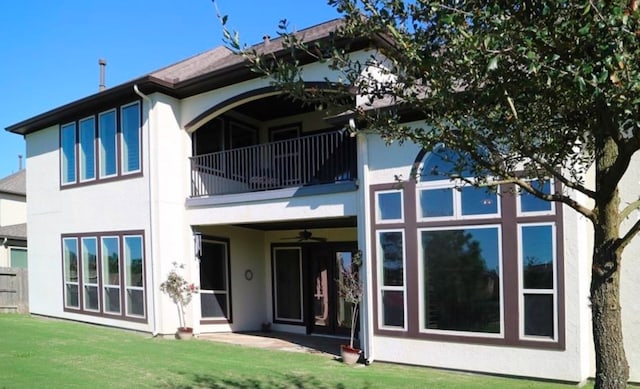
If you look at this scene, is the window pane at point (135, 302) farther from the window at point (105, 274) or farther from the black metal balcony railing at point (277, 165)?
the black metal balcony railing at point (277, 165)

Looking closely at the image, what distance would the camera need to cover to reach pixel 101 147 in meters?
13.9

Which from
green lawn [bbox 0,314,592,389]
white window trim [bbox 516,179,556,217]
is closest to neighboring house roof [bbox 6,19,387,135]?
white window trim [bbox 516,179,556,217]

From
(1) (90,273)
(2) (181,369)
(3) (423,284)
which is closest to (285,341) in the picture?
(2) (181,369)

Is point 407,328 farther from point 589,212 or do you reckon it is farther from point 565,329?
point 589,212

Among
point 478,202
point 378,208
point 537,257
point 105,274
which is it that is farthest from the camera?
point 105,274

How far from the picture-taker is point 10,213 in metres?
25.9

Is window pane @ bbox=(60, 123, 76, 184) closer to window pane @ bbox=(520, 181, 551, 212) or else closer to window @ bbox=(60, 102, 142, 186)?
window @ bbox=(60, 102, 142, 186)

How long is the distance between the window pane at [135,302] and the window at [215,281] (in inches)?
57.6

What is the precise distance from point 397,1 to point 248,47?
1035 mm

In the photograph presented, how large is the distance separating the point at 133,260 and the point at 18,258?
46.6ft

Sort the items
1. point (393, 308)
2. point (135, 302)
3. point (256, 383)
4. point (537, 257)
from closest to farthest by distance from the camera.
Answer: point (256, 383), point (537, 257), point (393, 308), point (135, 302)

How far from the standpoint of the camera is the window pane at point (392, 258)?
945 cm

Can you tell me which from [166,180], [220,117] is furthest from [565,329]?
[220,117]

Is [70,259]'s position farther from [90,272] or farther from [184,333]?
[184,333]
